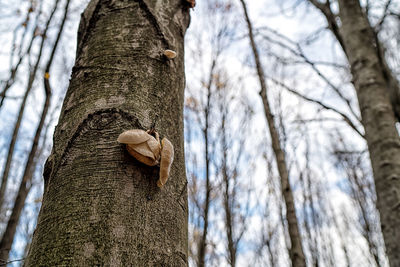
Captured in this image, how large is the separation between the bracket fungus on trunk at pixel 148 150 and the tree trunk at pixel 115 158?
23mm

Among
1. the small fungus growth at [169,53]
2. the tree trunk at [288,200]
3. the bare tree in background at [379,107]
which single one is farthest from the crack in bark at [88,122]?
the tree trunk at [288,200]

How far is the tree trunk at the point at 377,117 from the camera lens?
2.04 meters

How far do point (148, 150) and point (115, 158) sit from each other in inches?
3.0

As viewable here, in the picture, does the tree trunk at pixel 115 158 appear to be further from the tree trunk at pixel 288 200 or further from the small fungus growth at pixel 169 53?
the tree trunk at pixel 288 200

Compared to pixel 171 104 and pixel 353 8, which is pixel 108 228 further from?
pixel 353 8

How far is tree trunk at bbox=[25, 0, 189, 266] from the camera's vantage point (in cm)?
58

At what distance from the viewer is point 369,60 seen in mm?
2654

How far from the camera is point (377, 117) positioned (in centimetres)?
238

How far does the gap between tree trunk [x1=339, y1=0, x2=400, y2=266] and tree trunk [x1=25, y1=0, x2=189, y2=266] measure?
1.80m

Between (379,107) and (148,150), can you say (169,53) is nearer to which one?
(148,150)

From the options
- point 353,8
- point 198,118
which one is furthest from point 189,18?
point 198,118

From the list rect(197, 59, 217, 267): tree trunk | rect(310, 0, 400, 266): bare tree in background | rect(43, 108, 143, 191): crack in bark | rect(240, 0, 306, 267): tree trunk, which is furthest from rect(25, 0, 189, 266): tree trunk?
rect(197, 59, 217, 267): tree trunk

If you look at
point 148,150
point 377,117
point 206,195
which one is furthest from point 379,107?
point 206,195

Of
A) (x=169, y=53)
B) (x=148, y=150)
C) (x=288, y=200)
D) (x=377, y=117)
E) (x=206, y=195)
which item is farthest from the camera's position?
(x=206, y=195)
